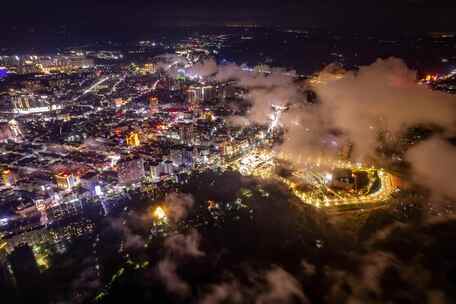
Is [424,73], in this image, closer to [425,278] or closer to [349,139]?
[349,139]

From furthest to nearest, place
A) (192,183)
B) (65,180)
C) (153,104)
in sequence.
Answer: (153,104), (65,180), (192,183)

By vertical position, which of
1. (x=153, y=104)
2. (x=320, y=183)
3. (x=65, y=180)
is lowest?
(x=65, y=180)

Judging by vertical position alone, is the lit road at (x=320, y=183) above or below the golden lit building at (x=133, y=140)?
above

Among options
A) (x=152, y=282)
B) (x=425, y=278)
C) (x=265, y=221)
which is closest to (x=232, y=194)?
(x=265, y=221)

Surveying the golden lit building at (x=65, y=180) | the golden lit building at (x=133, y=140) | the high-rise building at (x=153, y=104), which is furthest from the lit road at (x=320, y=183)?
the high-rise building at (x=153, y=104)

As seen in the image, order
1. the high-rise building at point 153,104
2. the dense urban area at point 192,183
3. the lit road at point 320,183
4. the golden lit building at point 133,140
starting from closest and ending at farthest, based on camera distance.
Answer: the dense urban area at point 192,183 → the lit road at point 320,183 → the golden lit building at point 133,140 → the high-rise building at point 153,104

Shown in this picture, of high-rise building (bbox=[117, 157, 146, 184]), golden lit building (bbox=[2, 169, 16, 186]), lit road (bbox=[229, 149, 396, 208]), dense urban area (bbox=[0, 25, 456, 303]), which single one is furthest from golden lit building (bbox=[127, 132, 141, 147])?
lit road (bbox=[229, 149, 396, 208])

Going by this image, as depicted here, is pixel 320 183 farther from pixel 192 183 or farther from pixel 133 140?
pixel 133 140

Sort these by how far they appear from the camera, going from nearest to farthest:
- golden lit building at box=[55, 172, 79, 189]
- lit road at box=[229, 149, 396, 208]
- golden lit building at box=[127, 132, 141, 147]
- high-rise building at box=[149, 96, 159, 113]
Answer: lit road at box=[229, 149, 396, 208] → golden lit building at box=[55, 172, 79, 189] → golden lit building at box=[127, 132, 141, 147] → high-rise building at box=[149, 96, 159, 113]

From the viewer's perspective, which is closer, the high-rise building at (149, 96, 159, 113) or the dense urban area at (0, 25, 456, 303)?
the dense urban area at (0, 25, 456, 303)

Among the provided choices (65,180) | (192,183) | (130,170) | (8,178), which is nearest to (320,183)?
(192,183)

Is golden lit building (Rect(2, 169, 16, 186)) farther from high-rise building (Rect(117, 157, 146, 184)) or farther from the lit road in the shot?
the lit road

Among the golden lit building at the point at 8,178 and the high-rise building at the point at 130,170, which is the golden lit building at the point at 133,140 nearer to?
the high-rise building at the point at 130,170
